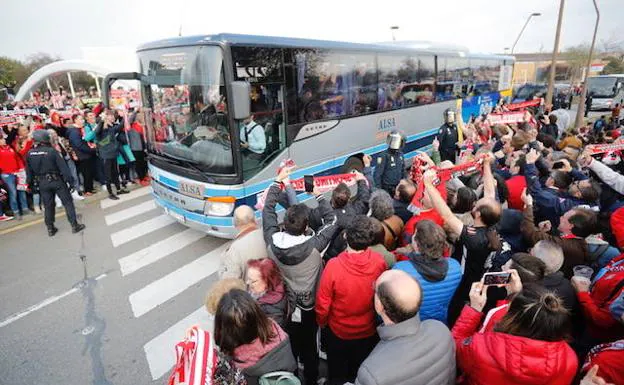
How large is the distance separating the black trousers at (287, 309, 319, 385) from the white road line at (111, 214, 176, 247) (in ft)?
15.7

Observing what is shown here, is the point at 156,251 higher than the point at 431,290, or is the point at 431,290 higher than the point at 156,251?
the point at 431,290

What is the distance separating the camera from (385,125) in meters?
8.95

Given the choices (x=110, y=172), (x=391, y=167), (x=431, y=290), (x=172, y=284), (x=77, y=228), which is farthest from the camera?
(x=110, y=172)

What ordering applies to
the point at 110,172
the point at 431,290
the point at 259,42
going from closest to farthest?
the point at 431,290 < the point at 259,42 < the point at 110,172

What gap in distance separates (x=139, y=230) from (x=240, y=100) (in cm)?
404

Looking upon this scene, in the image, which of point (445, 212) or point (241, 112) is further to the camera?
point (241, 112)

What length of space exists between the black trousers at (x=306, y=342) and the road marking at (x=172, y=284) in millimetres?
2477

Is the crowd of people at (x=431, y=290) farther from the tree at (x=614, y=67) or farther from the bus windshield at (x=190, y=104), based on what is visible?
the tree at (x=614, y=67)

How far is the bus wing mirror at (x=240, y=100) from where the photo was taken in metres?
4.83

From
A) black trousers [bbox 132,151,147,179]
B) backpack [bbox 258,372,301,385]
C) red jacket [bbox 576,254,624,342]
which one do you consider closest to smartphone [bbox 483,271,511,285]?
red jacket [bbox 576,254,624,342]

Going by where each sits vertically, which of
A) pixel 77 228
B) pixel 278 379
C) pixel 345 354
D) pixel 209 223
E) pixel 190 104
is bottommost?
pixel 77 228

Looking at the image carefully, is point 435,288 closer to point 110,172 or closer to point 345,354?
point 345,354

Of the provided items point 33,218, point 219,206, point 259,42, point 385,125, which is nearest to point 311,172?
point 219,206

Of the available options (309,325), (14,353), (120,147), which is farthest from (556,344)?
(120,147)
